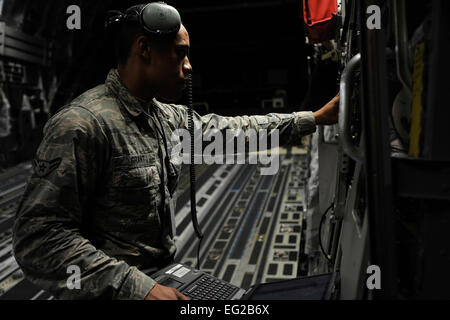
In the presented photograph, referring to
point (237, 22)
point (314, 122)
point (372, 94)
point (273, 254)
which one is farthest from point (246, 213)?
point (237, 22)

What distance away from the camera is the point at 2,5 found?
5.68 meters

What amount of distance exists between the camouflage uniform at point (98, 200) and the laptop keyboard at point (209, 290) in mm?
202

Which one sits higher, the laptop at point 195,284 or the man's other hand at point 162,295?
the man's other hand at point 162,295

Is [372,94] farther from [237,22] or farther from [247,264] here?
[237,22]

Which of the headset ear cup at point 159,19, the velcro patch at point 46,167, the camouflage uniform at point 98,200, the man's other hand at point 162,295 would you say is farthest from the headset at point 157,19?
the man's other hand at point 162,295

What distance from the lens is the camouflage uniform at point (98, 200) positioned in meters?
1.12

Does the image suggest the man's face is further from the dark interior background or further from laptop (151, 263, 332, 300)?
the dark interior background

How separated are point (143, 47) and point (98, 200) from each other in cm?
57

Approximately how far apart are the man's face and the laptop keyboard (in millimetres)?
717

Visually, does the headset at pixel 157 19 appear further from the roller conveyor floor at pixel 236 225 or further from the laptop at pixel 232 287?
the roller conveyor floor at pixel 236 225

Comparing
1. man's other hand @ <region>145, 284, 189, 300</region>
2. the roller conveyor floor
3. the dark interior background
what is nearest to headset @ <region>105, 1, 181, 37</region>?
man's other hand @ <region>145, 284, 189, 300</region>

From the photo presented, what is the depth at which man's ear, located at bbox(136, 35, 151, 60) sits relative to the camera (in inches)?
52.3

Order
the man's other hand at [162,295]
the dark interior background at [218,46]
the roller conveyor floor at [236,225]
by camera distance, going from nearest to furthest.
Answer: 1. the man's other hand at [162,295]
2. the roller conveyor floor at [236,225]
3. the dark interior background at [218,46]
